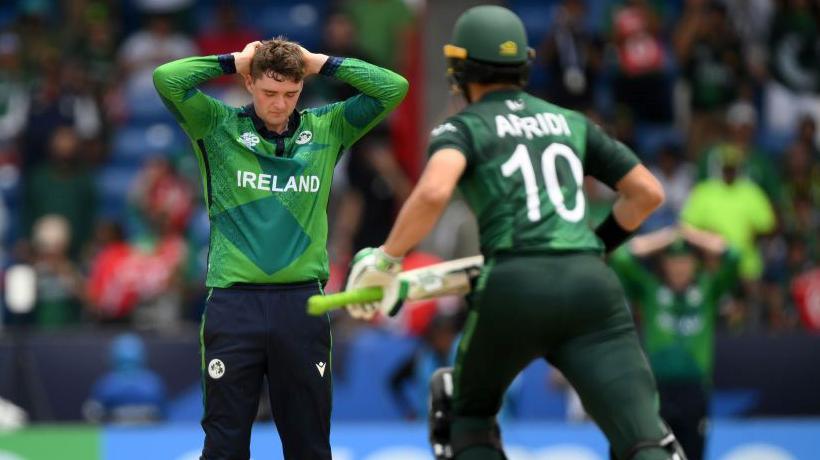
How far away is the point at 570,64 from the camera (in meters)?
17.0

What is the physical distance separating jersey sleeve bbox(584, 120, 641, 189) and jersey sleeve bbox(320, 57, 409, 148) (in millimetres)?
1071

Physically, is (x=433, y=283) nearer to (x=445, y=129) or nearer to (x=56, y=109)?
(x=445, y=129)

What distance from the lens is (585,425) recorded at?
456 inches

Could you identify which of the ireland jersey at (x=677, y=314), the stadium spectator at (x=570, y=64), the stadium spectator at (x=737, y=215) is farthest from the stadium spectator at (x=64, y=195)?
the ireland jersey at (x=677, y=314)

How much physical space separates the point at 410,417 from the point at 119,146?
6649 mm

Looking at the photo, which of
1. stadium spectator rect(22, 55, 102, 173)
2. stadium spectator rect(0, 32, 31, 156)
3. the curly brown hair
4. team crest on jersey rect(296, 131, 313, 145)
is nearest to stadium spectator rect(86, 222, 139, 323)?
stadium spectator rect(22, 55, 102, 173)

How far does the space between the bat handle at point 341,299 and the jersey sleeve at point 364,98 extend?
108 centimetres

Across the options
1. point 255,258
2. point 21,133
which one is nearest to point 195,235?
point 21,133

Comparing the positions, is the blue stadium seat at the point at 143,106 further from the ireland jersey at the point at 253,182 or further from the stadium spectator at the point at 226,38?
the ireland jersey at the point at 253,182

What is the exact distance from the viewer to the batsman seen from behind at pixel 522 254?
22.0ft

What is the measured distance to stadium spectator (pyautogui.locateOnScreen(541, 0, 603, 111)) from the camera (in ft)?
55.0

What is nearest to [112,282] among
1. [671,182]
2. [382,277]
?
[671,182]

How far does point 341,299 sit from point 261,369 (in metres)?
0.76

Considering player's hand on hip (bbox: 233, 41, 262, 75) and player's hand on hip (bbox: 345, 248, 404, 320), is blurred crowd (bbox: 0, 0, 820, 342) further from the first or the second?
player's hand on hip (bbox: 345, 248, 404, 320)
